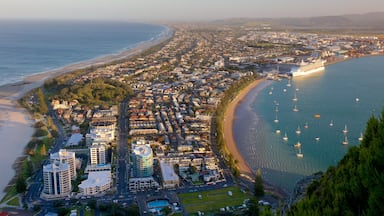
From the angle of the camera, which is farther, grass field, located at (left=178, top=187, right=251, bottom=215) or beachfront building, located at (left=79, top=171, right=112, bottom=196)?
beachfront building, located at (left=79, top=171, right=112, bottom=196)

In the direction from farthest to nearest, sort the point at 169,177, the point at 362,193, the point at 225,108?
the point at 225,108 < the point at 169,177 < the point at 362,193

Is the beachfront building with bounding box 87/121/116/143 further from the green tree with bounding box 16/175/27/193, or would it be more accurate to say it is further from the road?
the green tree with bounding box 16/175/27/193

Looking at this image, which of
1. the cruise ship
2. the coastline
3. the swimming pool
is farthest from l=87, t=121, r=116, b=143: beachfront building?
the cruise ship

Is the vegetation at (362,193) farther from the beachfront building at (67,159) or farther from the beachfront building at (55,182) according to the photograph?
the beachfront building at (67,159)

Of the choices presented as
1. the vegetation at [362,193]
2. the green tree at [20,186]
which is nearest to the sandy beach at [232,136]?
the green tree at [20,186]

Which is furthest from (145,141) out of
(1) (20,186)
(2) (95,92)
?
(2) (95,92)

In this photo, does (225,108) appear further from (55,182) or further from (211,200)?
(55,182)
